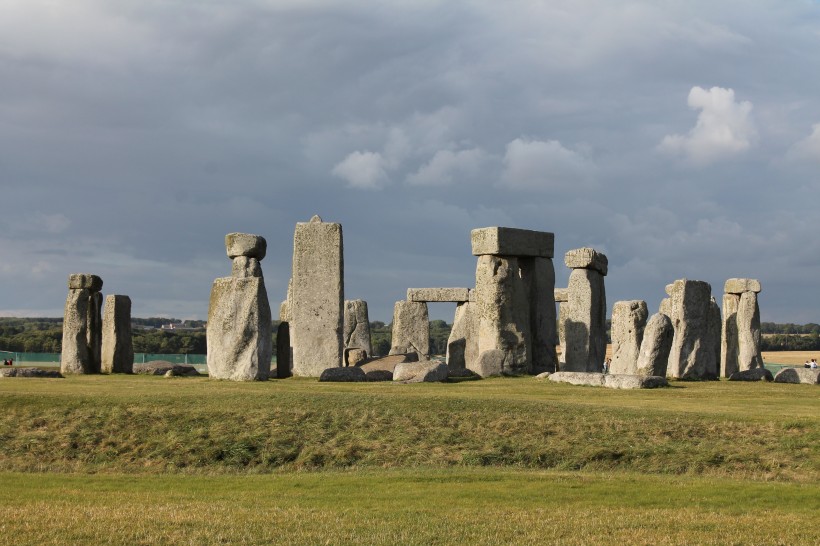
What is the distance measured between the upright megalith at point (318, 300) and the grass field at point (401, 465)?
5145mm

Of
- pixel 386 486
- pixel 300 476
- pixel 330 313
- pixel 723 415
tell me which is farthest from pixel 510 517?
pixel 330 313

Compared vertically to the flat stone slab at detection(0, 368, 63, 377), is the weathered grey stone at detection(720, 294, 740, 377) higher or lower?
higher

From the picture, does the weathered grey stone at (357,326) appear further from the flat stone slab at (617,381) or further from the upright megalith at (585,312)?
the flat stone slab at (617,381)

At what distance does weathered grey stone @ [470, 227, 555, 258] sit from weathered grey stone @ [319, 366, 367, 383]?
550 centimetres

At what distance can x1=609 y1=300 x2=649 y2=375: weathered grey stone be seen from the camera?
28.4m

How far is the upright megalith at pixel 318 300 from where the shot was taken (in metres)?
28.5

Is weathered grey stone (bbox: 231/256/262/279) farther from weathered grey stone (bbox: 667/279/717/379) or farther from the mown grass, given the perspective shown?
the mown grass

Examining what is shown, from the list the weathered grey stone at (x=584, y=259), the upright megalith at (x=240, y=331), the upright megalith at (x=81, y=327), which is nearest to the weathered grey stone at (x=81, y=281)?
the upright megalith at (x=81, y=327)

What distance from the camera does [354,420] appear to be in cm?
1792

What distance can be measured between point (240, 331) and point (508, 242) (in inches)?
319

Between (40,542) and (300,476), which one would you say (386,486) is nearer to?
(300,476)

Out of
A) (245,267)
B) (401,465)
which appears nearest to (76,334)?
(245,267)

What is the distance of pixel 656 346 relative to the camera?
2648cm

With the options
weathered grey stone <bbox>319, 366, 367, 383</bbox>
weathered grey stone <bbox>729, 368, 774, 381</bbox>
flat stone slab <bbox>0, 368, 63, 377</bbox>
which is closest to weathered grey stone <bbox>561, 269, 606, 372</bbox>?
weathered grey stone <bbox>729, 368, 774, 381</bbox>
